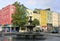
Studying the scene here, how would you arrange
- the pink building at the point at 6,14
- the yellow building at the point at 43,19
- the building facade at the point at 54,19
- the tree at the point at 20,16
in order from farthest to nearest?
the building facade at the point at 54,19, the yellow building at the point at 43,19, the pink building at the point at 6,14, the tree at the point at 20,16

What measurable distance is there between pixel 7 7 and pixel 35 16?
2052 cm

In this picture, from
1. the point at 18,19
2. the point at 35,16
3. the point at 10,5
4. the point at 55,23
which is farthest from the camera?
the point at 55,23

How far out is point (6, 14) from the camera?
90750 millimetres

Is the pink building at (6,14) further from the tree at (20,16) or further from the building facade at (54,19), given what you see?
the building facade at (54,19)

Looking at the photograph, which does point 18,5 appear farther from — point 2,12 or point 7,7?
point 2,12

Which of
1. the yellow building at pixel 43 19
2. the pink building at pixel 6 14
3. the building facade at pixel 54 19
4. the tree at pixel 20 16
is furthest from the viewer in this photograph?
the building facade at pixel 54 19

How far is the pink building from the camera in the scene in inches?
3406

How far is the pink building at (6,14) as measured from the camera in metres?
86.5

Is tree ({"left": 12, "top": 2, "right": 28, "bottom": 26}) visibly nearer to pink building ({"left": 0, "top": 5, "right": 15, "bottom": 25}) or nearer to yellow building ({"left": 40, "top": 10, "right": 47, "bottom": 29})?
pink building ({"left": 0, "top": 5, "right": 15, "bottom": 25})

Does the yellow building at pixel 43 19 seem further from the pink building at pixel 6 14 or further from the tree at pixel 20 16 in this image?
the tree at pixel 20 16

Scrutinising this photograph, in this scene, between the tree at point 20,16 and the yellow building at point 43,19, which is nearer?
the tree at point 20,16

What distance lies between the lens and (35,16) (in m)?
105

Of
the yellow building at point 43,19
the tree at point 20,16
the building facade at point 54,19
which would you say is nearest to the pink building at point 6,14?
the tree at point 20,16

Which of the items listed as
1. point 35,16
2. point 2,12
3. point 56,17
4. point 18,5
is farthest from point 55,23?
point 18,5
